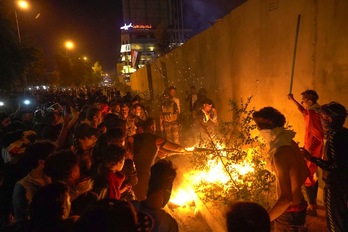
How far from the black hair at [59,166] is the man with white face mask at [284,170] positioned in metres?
2.09

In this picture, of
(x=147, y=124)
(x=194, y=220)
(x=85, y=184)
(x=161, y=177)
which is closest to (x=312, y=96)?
(x=147, y=124)

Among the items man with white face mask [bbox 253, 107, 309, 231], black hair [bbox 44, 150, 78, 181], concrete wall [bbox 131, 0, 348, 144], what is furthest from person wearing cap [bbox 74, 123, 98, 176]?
concrete wall [bbox 131, 0, 348, 144]

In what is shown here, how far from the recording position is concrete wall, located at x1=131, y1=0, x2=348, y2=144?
4777 millimetres

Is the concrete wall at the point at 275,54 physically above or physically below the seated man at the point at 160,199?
above

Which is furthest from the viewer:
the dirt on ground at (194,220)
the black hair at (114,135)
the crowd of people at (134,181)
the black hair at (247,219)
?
the dirt on ground at (194,220)

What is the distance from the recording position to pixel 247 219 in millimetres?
1772

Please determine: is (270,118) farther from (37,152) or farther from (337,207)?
(37,152)

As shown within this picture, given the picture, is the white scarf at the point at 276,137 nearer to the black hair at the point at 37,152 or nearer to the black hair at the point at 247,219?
the black hair at the point at 247,219

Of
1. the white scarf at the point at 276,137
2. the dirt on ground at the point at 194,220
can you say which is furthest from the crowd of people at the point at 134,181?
the dirt on ground at the point at 194,220

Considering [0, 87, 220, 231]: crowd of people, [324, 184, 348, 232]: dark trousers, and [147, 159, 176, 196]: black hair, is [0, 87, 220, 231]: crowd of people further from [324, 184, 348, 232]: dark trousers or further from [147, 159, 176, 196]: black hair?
[324, 184, 348, 232]: dark trousers

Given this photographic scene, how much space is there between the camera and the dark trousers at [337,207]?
350 cm

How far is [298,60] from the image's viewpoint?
5684 mm

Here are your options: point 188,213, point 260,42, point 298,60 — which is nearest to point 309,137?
point 298,60

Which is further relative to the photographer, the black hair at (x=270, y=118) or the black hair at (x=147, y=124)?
the black hair at (x=147, y=124)
